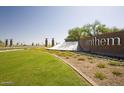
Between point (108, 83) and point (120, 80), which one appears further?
point (120, 80)

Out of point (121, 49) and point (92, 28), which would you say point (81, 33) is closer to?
point (92, 28)

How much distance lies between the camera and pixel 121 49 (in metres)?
24.8
